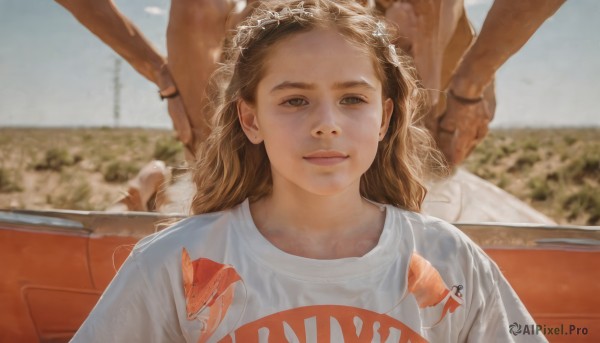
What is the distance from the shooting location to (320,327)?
0.87 meters

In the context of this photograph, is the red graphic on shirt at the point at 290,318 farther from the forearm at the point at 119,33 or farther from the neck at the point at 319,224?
the forearm at the point at 119,33

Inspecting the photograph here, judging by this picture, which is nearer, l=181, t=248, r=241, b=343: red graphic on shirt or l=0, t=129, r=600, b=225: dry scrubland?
l=181, t=248, r=241, b=343: red graphic on shirt

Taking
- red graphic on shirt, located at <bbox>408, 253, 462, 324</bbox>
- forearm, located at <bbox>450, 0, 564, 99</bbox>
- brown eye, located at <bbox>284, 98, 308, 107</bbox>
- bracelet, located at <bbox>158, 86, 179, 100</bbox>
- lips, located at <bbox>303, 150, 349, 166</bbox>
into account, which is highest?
forearm, located at <bbox>450, 0, 564, 99</bbox>

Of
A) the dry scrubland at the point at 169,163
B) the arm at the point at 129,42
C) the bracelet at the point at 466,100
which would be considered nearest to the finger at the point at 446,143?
the bracelet at the point at 466,100

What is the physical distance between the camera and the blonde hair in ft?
3.22

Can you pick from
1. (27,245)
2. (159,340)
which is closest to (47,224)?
(27,245)

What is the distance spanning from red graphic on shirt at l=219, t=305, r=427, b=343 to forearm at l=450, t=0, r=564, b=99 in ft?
3.95

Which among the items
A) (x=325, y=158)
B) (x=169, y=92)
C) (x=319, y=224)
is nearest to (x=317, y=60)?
(x=325, y=158)

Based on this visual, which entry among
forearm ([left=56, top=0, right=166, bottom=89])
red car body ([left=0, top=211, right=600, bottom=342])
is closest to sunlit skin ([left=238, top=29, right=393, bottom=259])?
red car body ([left=0, top=211, right=600, bottom=342])

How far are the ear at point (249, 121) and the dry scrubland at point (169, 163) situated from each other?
17.2 ft

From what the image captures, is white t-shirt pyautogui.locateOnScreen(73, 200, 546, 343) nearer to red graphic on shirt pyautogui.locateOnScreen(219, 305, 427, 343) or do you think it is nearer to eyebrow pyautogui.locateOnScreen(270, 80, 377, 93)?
red graphic on shirt pyautogui.locateOnScreen(219, 305, 427, 343)

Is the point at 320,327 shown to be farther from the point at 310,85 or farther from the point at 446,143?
the point at 446,143

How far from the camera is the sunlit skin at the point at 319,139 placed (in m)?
0.90

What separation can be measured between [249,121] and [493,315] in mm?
493
